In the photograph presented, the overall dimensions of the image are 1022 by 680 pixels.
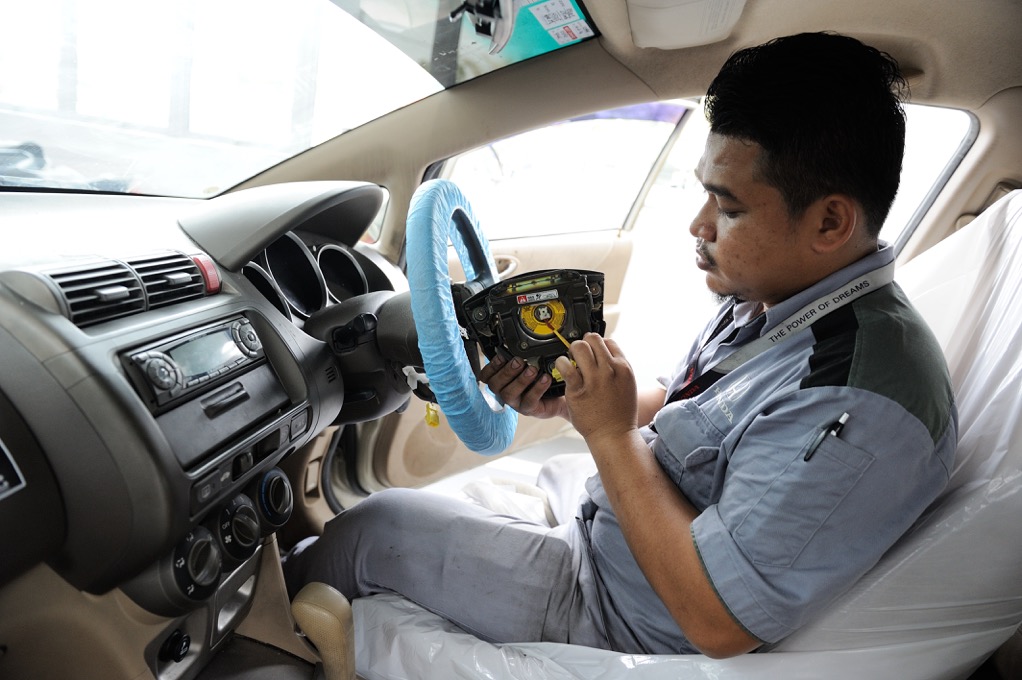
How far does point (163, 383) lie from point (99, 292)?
0.14 metres

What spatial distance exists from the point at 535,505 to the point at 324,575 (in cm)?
51

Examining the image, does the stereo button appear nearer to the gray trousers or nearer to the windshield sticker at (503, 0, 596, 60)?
the gray trousers

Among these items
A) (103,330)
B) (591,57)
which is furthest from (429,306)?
(591,57)

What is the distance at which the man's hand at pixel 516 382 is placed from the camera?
3.81 ft

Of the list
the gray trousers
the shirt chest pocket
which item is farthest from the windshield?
the shirt chest pocket

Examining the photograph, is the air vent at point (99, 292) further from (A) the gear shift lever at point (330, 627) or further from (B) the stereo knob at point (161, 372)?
(A) the gear shift lever at point (330, 627)

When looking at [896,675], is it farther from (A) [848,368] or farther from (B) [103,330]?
(B) [103,330]

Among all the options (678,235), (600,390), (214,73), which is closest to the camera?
(600,390)

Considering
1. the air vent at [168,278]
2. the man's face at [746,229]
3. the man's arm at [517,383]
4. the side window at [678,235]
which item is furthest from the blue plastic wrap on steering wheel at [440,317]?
the side window at [678,235]

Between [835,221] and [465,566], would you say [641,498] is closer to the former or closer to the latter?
[465,566]

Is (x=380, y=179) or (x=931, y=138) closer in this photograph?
(x=380, y=179)

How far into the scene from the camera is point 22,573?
81cm

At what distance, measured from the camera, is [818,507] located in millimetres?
845

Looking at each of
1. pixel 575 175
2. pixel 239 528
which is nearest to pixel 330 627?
pixel 239 528
